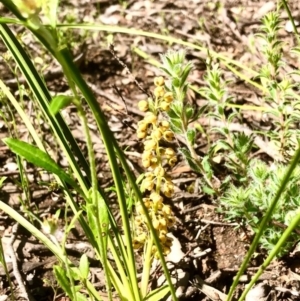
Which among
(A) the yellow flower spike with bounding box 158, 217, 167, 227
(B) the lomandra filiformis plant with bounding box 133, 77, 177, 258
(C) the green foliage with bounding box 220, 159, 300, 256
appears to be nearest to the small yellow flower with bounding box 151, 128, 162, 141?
(B) the lomandra filiformis plant with bounding box 133, 77, 177, 258

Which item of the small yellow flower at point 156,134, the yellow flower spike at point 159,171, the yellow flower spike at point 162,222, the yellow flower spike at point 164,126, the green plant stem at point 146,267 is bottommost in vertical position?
the green plant stem at point 146,267

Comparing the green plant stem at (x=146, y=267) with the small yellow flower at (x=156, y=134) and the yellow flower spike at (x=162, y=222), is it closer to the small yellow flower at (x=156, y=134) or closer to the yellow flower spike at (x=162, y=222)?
the yellow flower spike at (x=162, y=222)

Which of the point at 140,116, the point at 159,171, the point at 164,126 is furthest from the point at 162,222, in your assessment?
the point at 140,116

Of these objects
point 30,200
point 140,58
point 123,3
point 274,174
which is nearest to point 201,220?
point 274,174

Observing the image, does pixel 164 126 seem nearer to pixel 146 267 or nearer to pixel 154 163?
pixel 154 163

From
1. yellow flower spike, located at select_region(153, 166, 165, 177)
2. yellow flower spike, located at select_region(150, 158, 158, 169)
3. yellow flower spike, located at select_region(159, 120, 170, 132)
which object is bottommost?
yellow flower spike, located at select_region(153, 166, 165, 177)

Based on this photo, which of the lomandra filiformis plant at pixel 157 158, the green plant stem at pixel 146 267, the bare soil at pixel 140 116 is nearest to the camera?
the lomandra filiformis plant at pixel 157 158

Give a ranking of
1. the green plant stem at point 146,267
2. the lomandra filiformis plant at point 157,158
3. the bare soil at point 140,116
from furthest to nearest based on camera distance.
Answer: the bare soil at point 140,116 → the green plant stem at point 146,267 → the lomandra filiformis plant at point 157,158

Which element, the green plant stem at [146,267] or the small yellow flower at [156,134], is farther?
the green plant stem at [146,267]

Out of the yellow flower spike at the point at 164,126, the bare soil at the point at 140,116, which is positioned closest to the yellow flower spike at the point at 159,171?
the yellow flower spike at the point at 164,126

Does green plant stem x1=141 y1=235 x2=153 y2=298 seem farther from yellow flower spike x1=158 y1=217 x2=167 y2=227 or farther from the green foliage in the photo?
the green foliage

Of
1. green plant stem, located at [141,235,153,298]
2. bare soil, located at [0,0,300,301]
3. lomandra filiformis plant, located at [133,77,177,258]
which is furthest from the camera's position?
bare soil, located at [0,0,300,301]
